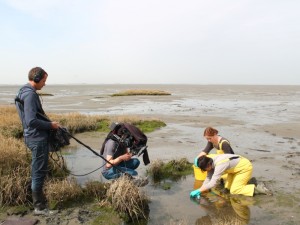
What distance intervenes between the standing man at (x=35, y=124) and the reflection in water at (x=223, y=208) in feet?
9.36

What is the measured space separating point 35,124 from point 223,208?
3817 millimetres

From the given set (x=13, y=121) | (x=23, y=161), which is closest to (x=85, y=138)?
(x=13, y=121)

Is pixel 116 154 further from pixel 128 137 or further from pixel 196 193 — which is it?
pixel 196 193

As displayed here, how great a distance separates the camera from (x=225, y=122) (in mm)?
19516

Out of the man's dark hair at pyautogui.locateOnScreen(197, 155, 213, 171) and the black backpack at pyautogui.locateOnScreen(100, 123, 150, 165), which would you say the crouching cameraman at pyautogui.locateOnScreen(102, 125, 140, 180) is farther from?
the man's dark hair at pyautogui.locateOnScreen(197, 155, 213, 171)

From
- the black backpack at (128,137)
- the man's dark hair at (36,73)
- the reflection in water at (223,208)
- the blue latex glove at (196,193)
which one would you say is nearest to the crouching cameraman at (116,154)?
the black backpack at (128,137)

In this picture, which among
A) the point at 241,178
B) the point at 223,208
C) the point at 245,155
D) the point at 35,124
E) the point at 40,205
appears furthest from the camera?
the point at 245,155

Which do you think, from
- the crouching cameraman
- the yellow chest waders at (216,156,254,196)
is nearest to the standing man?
the crouching cameraman

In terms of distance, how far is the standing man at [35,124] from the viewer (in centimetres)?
525

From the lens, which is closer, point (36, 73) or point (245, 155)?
point (36, 73)

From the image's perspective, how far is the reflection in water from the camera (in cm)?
580

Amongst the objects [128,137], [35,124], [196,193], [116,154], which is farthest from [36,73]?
[196,193]

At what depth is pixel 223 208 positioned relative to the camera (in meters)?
6.36

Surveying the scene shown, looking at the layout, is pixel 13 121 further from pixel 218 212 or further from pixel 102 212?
pixel 218 212
